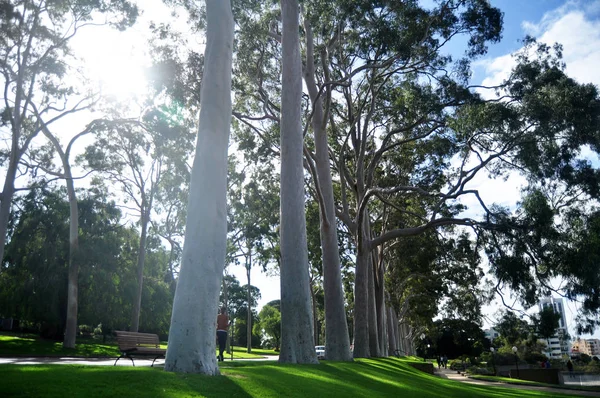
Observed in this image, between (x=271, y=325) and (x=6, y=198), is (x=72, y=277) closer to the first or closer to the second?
(x=6, y=198)

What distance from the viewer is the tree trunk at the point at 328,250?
15.7m

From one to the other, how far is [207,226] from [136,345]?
5.72m

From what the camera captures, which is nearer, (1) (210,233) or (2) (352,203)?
(1) (210,233)

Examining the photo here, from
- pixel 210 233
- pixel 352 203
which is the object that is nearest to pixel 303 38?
pixel 352 203

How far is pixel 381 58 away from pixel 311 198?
11209 mm

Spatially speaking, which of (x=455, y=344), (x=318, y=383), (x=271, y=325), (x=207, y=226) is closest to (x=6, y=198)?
(x=207, y=226)

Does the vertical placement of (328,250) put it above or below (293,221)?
below

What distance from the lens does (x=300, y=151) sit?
14062 millimetres

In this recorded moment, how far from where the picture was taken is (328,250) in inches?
676

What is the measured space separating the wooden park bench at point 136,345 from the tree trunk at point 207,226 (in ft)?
9.75

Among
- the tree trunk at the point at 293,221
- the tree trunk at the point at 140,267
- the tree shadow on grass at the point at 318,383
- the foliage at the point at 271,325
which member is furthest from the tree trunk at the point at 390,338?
the foliage at the point at 271,325

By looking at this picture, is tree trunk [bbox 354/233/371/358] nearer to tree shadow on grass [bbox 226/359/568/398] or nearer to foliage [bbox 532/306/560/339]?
foliage [bbox 532/306/560/339]

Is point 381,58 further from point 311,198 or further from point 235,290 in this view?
point 235,290

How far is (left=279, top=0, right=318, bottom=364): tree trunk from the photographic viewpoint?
1201cm
